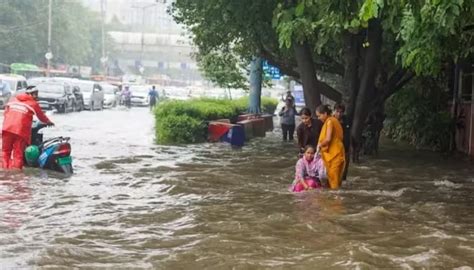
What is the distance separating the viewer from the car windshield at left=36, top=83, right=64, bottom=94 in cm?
3247

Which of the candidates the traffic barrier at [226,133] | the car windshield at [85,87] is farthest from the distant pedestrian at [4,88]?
the traffic barrier at [226,133]

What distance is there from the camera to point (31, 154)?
11.4m

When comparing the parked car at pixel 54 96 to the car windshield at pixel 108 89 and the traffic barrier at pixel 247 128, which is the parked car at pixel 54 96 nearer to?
the car windshield at pixel 108 89

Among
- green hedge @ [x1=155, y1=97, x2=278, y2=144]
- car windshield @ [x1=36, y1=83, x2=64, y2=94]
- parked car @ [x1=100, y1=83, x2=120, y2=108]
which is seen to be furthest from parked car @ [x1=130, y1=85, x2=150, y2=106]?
green hedge @ [x1=155, y1=97, x2=278, y2=144]

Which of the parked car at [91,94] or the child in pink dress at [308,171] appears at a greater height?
the parked car at [91,94]

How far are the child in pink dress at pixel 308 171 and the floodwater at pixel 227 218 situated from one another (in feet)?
0.58

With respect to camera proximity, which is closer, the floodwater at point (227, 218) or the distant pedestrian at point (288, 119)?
the floodwater at point (227, 218)

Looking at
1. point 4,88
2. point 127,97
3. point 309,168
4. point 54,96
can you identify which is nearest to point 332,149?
point 309,168

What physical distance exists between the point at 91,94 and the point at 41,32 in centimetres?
2249

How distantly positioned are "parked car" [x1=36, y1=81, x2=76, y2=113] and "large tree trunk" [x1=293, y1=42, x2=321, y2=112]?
63.9ft

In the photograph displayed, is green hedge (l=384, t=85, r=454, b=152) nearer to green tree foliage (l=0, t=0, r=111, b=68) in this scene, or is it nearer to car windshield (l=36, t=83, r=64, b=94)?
car windshield (l=36, t=83, r=64, b=94)

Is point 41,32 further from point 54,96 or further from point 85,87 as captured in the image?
point 54,96

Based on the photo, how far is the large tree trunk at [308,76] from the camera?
15149 mm

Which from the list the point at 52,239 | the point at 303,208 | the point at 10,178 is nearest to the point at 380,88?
the point at 303,208
